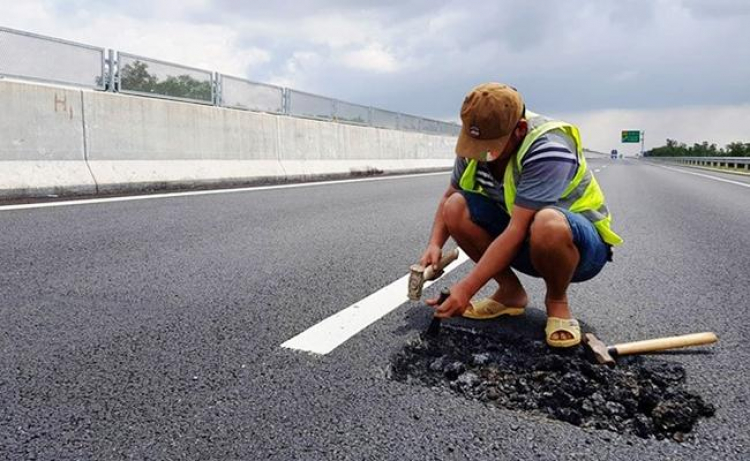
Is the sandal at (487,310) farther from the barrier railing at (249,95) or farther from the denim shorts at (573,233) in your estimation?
the barrier railing at (249,95)

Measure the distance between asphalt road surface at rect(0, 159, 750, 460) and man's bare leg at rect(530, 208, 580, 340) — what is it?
0.82ft

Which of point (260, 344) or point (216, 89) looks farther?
point (216, 89)

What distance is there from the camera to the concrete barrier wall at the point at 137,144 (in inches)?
270

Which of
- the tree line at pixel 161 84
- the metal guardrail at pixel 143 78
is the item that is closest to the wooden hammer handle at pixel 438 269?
the metal guardrail at pixel 143 78

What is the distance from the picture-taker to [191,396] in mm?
1993

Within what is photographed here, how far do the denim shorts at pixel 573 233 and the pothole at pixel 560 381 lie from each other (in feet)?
1.41

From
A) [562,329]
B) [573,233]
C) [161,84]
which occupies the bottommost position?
[562,329]

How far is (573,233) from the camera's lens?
250 cm

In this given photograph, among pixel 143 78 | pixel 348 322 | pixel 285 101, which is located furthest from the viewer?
pixel 285 101

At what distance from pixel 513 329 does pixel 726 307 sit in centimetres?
154

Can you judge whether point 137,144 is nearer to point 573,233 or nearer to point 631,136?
point 573,233

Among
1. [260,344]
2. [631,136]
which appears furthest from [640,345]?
[631,136]

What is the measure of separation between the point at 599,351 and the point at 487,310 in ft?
2.42

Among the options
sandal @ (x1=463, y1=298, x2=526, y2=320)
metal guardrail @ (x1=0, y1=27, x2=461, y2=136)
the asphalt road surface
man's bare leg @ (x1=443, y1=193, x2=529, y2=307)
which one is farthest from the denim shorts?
metal guardrail @ (x1=0, y1=27, x2=461, y2=136)
